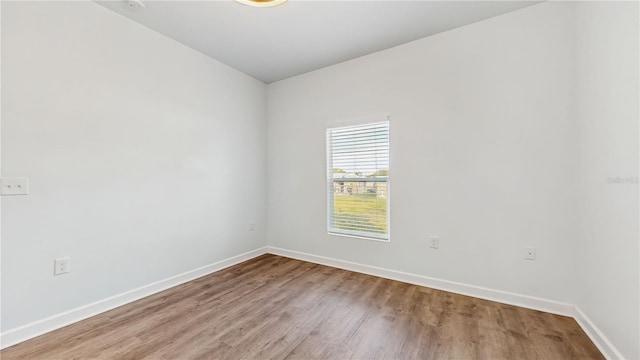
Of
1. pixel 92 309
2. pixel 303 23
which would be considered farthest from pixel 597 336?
pixel 92 309

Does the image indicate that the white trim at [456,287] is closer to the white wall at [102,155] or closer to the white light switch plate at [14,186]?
the white wall at [102,155]

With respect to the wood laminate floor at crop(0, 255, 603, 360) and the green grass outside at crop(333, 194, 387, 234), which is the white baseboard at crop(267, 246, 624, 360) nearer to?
the wood laminate floor at crop(0, 255, 603, 360)

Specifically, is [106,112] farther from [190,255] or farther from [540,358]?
[540,358]

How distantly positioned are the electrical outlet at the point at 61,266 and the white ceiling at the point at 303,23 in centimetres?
225

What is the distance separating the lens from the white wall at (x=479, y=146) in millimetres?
2154

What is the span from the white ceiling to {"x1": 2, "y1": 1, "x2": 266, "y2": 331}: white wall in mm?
305

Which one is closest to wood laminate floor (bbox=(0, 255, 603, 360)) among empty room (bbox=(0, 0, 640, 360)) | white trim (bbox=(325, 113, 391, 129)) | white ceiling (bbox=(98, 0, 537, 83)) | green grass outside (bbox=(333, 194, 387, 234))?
empty room (bbox=(0, 0, 640, 360))

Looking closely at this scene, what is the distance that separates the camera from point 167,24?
2.50m

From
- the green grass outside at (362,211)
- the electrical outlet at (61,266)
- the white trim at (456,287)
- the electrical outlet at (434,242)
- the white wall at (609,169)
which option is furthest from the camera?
the green grass outside at (362,211)

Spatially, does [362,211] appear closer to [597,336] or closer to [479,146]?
[479,146]

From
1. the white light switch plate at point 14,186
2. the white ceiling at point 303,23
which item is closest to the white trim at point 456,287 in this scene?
the white ceiling at point 303,23

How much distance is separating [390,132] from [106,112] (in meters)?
2.89

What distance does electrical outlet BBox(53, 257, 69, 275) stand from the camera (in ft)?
6.45

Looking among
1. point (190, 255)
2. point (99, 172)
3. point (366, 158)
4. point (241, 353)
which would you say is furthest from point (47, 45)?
point (366, 158)
